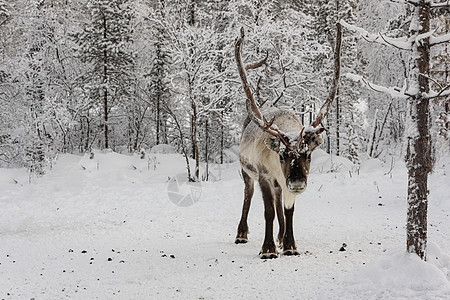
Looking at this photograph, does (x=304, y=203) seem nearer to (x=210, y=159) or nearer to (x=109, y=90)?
(x=109, y=90)

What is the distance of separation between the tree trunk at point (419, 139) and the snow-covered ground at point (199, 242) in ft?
0.89

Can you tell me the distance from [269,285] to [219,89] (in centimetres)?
1412

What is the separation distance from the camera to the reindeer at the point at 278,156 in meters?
4.62

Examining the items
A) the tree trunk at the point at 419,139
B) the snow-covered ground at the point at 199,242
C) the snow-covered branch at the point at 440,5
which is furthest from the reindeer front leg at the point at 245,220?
the snow-covered branch at the point at 440,5

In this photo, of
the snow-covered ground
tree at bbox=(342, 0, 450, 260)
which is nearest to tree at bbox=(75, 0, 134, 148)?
the snow-covered ground

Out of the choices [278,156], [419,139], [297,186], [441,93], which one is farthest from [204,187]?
[441,93]

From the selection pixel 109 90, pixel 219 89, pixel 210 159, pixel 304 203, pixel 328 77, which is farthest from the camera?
pixel 210 159

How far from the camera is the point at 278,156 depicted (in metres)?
5.16

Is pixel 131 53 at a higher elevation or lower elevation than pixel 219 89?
higher

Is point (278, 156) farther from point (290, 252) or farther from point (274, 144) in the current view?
point (290, 252)

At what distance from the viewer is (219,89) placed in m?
17.4

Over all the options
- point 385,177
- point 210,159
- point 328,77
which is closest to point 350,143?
point 328,77

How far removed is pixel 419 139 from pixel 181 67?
13.3 m

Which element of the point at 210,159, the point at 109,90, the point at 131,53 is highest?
the point at 131,53
